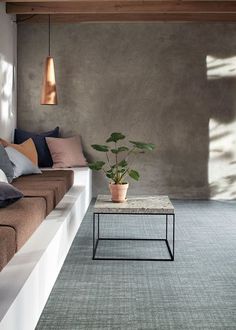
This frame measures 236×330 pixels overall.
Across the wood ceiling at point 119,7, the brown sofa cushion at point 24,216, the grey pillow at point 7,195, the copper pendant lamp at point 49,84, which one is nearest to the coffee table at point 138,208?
the brown sofa cushion at point 24,216

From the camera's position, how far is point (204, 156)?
791 cm

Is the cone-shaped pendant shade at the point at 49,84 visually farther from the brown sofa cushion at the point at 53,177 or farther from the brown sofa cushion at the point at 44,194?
the brown sofa cushion at the point at 44,194

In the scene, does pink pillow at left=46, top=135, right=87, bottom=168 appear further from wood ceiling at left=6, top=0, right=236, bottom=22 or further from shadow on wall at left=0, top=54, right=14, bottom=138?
wood ceiling at left=6, top=0, right=236, bottom=22

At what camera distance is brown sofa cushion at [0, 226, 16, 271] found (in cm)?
282

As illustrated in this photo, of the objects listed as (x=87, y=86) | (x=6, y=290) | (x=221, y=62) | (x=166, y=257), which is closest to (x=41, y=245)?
(x=6, y=290)

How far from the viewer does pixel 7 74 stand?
7.23m

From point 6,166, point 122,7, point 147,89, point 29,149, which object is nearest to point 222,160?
point 147,89

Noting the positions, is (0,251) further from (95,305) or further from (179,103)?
(179,103)

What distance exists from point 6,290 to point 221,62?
6.08m

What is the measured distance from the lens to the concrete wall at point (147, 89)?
7.80 metres

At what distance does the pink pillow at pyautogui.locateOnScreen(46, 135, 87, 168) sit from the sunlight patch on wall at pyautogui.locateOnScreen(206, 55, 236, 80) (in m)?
2.21

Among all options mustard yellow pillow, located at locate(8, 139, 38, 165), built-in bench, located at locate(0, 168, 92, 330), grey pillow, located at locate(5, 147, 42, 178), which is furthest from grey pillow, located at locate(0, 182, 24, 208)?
mustard yellow pillow, located at locate(8, 139, 38, 165)

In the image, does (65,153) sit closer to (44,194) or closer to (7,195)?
(44,194)

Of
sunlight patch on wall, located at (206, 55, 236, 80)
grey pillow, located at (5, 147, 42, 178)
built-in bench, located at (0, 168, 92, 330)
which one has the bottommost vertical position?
built-in bench, located at (0, 168, 92, 330)
